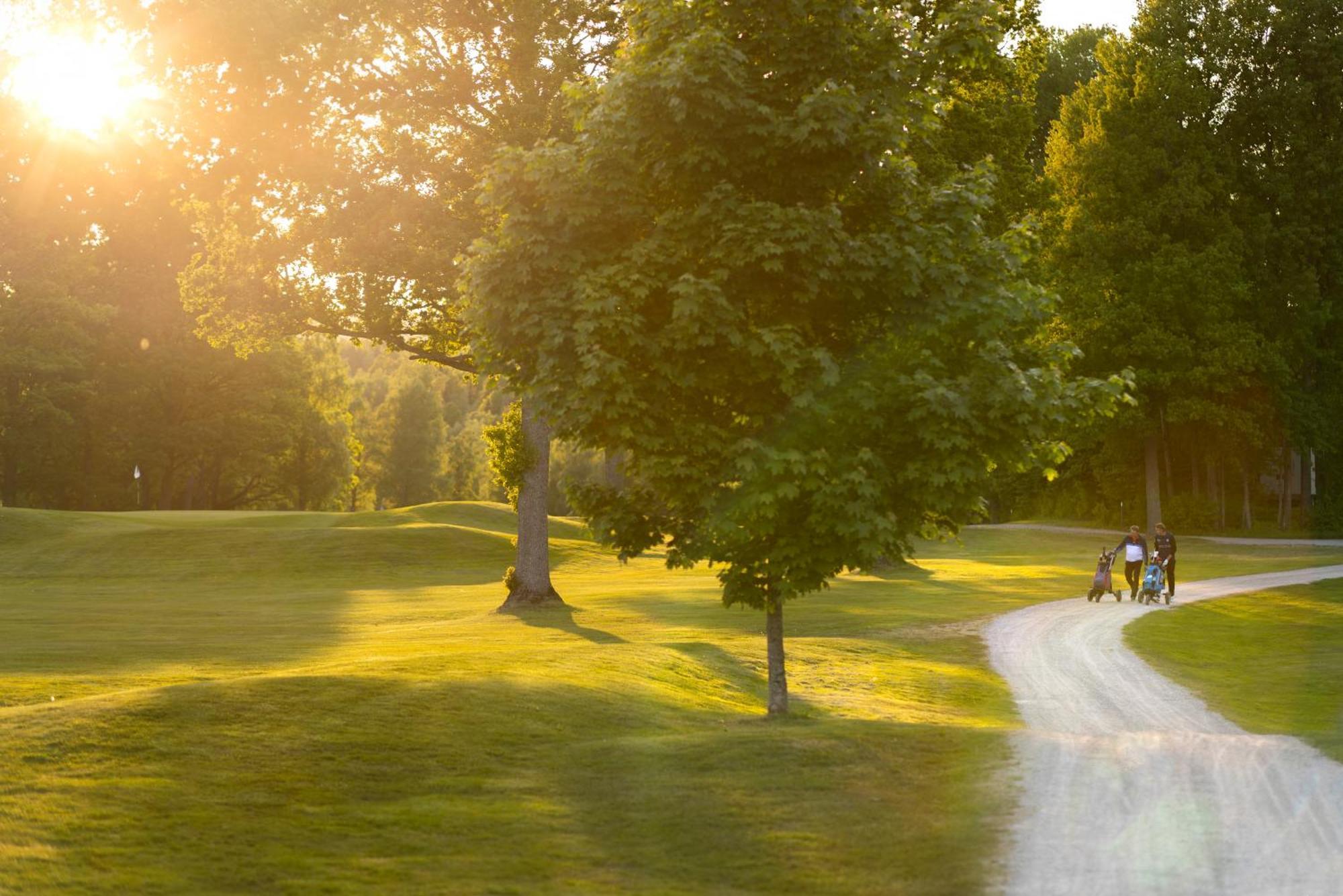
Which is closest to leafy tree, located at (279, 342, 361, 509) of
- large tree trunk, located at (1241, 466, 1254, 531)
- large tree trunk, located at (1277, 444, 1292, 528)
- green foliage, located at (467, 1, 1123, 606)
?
large tree trunk, located at (1241, 466, 1254, 531)

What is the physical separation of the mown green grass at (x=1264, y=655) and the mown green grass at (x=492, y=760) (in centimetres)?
326

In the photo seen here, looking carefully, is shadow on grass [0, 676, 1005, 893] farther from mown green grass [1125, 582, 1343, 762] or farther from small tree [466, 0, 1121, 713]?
mown green grass [1125, 582, 1343, 762]

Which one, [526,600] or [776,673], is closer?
[776,673]

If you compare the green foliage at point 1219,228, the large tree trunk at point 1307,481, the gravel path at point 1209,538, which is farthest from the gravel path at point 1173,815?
the large tree trunk at point 1307,481

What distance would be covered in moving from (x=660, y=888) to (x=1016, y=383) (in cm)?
599

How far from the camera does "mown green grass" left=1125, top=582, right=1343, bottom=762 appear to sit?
1816cm

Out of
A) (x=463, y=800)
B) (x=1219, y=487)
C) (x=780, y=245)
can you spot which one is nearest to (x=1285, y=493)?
(x=1219, y=487)

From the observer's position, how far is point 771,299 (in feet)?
43.0

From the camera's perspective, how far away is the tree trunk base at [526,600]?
1185 inches

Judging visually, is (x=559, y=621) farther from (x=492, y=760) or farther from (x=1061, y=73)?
(x=1061, y=73)

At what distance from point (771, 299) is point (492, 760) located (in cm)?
511

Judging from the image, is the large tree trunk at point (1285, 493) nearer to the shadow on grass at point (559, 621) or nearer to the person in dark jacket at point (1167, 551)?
the person in dark jacket at point (1167, 551)

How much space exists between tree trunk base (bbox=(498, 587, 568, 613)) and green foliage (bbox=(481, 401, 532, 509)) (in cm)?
218

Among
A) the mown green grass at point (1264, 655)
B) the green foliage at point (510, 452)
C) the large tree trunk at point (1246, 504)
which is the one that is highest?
the green foliage at point (510, 452)
